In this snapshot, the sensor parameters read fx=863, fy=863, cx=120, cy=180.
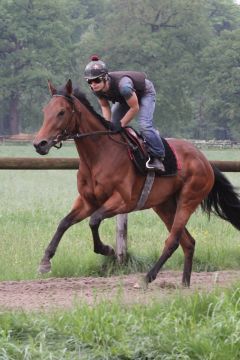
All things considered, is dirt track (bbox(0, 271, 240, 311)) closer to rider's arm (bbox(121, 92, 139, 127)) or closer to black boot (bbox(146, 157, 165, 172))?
black boot (bbox(146, 157, 165, 172))

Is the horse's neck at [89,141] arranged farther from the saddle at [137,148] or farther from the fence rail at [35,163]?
Answer: the fence rail at [35,163]

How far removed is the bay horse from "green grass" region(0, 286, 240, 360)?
1.94 m

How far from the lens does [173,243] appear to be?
8.63m

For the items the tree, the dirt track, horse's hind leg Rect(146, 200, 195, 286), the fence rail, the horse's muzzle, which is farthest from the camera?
the tree

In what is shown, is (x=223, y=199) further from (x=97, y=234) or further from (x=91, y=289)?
(x=91, y=289)

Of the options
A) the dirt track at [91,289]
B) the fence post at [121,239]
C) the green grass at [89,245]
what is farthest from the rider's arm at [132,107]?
the green grass at [89,245]

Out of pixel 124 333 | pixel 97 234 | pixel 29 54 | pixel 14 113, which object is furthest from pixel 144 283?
pixel 29 54

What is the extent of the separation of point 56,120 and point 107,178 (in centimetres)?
75

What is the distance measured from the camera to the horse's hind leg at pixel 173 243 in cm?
839

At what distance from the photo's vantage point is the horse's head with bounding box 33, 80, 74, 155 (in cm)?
757

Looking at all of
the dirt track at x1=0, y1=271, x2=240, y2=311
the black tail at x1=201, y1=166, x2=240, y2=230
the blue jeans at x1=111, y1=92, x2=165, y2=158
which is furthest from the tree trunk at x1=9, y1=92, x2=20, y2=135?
the blue jeans at x1=111, y1=92, x2=165, y2=158

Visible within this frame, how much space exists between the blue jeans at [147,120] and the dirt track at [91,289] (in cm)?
130

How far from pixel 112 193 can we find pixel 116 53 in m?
59.9

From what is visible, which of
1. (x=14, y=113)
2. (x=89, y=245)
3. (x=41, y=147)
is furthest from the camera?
(x=14, y=113)
